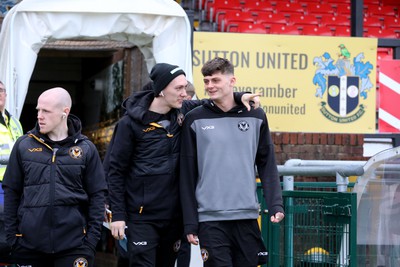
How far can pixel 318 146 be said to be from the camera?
11250mm

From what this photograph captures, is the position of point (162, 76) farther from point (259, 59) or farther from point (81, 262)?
point (259, 59)

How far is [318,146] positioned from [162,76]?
613cm

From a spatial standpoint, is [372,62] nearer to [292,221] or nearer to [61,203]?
[292,221]

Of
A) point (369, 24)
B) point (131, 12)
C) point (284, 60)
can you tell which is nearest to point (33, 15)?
point (131, 12)

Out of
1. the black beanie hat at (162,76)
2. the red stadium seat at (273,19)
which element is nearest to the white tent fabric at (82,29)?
the black beanie hat at (162,76)

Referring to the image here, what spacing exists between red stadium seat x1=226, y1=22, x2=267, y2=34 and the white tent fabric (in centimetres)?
556

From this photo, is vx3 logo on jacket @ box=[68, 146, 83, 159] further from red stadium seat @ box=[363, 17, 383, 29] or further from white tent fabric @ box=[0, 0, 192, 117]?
red stadium seat @ box=[363, 17, 383, 29]

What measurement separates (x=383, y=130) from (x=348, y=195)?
4.77 m

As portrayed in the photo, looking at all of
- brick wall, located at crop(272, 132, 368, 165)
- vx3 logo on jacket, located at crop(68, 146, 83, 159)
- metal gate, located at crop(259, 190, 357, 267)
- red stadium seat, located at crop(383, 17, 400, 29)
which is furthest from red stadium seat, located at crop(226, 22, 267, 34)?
vx3 logo on jacket, located at crop(68, 146, 83, 159)

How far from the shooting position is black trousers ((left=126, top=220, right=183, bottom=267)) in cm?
532

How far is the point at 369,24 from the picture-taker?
16125mm

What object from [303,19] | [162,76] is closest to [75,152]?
[162,76]

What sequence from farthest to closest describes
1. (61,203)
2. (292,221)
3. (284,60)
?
(284,60), (292,221), (61,203)

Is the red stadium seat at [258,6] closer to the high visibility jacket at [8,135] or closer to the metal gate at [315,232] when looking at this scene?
the high visibility jacket at [8,135]
